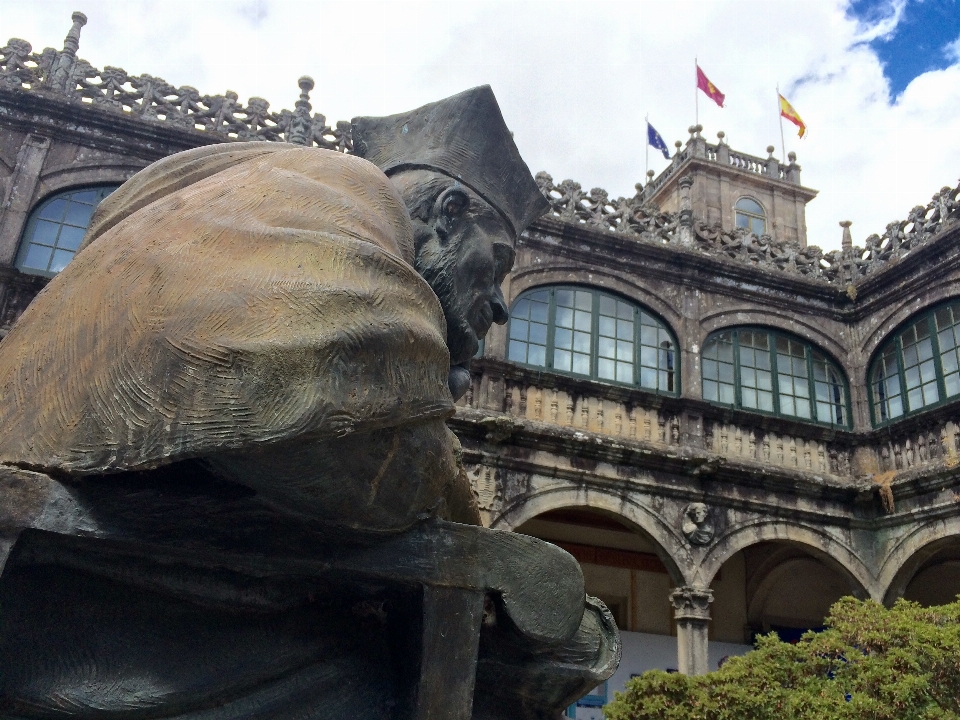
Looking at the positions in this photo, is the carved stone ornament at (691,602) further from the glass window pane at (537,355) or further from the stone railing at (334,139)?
the stone railing at (334,139)

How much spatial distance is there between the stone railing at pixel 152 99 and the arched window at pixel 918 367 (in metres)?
8.21

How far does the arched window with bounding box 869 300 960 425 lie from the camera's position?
1055cm

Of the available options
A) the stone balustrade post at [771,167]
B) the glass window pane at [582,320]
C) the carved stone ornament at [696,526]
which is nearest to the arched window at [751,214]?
the stone balustrade post at [771,167]

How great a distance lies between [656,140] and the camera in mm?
26109

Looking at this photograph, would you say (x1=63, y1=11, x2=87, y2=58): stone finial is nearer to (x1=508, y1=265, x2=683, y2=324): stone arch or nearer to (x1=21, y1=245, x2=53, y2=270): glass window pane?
(x1=21, y1=245, x2=53, y2=270): glass window pane

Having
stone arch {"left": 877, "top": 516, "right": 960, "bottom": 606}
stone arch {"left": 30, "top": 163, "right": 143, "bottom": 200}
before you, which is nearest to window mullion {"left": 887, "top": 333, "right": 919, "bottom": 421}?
stone arch {"left": 877, "top": 516, "right": 960, "bottom": 606}

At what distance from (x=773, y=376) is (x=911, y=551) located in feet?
9.49

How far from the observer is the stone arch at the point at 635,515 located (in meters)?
9.66

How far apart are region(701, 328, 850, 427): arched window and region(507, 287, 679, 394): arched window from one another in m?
0.73

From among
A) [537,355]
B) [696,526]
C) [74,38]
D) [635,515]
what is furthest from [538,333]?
[74,38]

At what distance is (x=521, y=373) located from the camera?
10000mm

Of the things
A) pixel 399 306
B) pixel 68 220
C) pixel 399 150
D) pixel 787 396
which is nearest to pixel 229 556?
pixel 399 306

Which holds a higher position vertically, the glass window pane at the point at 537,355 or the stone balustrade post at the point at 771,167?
the stone balustrade post at the point at 771,167

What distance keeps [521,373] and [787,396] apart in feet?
13.9
